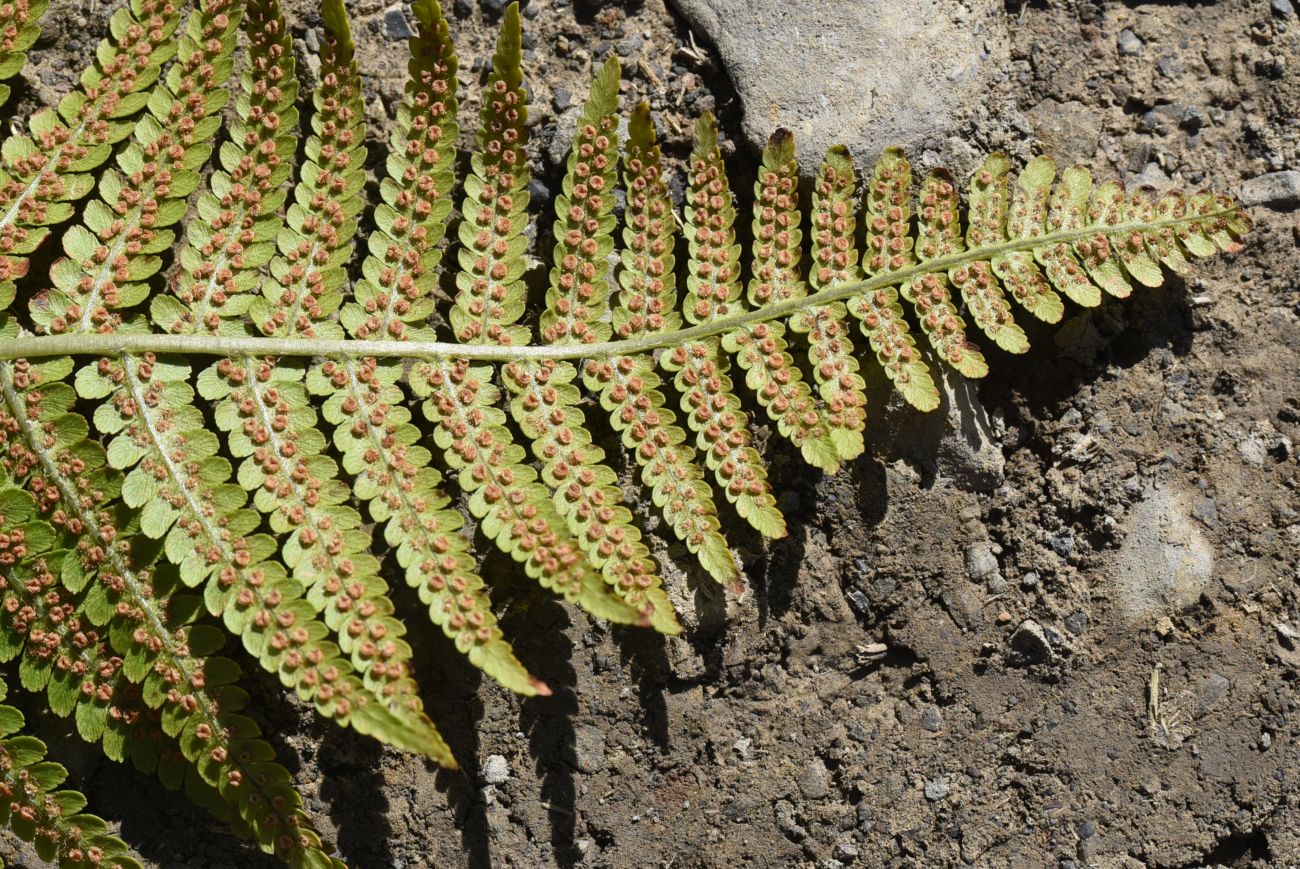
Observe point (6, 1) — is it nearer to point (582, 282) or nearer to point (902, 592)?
point (582, 282)

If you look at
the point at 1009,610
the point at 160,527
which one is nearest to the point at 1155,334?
the point at 1009,610

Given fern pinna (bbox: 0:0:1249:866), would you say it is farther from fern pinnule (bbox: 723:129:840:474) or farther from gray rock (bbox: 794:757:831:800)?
gray rock (bbox: 794:757:831:800)

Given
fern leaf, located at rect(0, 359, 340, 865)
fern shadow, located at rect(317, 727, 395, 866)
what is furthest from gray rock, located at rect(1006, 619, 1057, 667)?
fern leaf, located at rect(0, 359, 340, 865)

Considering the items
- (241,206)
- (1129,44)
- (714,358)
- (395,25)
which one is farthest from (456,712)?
(1129,44)

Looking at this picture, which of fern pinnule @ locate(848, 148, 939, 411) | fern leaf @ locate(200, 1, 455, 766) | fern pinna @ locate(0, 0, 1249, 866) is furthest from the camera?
fern pinnule @ locate(848, 148, 939, 411)

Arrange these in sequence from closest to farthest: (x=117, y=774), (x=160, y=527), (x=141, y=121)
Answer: (x=160, y=527)
(x=141, y=121)
(x=117, y=774)

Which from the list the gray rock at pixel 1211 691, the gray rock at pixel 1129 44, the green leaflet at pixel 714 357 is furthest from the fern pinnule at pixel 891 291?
the gray rock at pixel 1211 691
